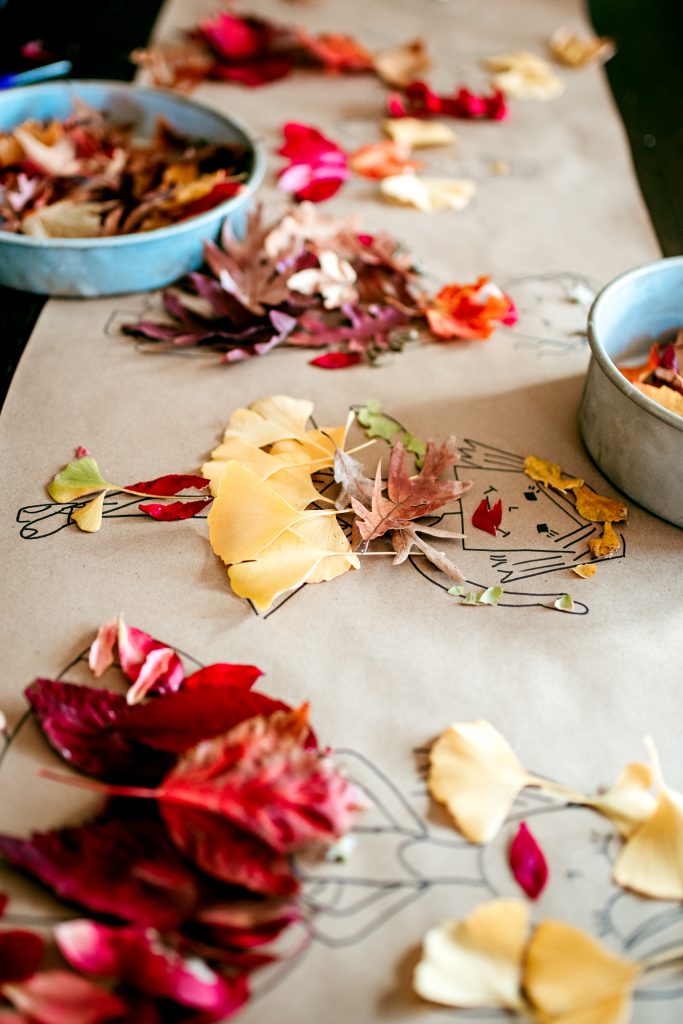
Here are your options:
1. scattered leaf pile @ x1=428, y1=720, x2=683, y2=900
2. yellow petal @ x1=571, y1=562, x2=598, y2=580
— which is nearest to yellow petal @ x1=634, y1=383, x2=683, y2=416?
yellow petal @ x1=571, y1=562, x2=598, y2=580

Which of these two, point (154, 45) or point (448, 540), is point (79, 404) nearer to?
point (448, 540)

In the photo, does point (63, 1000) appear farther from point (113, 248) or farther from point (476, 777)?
point (113, 248)

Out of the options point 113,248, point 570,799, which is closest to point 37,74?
point 113,248

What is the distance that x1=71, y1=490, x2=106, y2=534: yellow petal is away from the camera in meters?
0.49

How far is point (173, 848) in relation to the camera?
0.35 metres

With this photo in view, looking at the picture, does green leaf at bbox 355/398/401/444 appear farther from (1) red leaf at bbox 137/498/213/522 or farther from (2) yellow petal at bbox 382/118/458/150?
(2) yellow petal at bbox 382/118/458/150

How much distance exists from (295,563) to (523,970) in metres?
0.22

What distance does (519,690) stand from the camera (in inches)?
16.9

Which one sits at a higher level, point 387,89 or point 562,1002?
point 387,89

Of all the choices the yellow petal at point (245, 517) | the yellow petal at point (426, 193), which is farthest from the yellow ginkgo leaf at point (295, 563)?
the yellow petal at point (426, 193)

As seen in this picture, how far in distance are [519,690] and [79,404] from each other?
34cm

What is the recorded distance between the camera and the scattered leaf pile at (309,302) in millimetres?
634

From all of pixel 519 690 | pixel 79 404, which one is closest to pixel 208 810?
pixel 519 690

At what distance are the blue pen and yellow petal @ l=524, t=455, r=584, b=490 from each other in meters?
0.66
